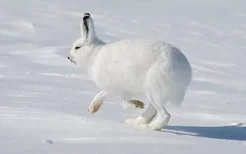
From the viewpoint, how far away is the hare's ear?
491cm

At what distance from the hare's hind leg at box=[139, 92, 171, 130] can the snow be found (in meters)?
0.12

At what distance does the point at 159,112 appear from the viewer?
4.48 meters

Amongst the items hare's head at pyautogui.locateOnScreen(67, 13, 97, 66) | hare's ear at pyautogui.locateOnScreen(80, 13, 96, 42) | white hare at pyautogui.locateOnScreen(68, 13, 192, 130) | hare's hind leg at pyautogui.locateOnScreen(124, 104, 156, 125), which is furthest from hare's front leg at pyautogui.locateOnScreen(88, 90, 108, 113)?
hare's ear at pyautogui.locateOnScreen(80, 13, 96, 42)

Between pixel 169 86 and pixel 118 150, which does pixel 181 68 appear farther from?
pixel 118 150

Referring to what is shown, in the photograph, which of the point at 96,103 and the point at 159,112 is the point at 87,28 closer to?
the point at 96,103

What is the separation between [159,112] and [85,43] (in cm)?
96

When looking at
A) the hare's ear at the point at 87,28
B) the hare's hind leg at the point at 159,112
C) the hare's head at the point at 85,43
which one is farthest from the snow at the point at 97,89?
the hare's ear at the point at 87,28

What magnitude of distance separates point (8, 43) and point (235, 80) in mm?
3793

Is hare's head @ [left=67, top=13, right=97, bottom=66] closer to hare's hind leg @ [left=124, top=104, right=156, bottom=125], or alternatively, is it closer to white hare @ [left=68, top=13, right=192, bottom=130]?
white hare @ [left=68, top=13, right=192, bottom=130]

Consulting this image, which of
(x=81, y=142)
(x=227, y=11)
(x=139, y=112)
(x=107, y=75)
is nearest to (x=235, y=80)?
(x=139, y=112)

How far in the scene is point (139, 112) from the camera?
5.57 meters

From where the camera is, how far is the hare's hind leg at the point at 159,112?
14.3 ft

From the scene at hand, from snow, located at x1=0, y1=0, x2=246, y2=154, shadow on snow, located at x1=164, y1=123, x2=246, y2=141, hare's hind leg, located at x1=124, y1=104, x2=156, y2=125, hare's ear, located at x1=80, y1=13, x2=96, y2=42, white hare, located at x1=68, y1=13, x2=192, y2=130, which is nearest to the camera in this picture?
snow, located at x1=0, y1=0, x2=246, y2=154

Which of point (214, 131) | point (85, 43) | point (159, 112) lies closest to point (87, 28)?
point (85, 43)
